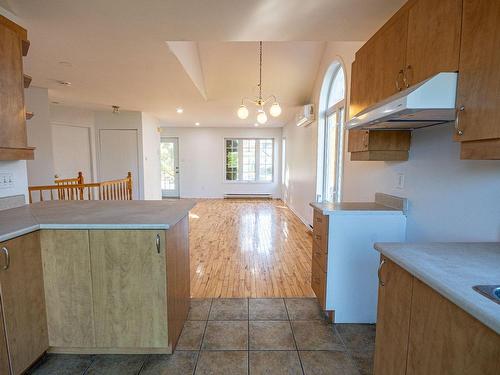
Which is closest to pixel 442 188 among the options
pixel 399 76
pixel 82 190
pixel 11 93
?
pixel 399 76

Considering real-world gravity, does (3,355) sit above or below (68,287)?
below

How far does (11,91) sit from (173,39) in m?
1.33

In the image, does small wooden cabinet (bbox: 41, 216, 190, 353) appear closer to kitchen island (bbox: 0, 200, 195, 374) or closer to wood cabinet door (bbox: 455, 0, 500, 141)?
kitchen island (bbox: 0, 200, 195, 374)

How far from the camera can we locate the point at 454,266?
3.47ft

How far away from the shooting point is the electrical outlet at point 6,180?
2012 millimetres

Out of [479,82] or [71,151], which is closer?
[479,82]

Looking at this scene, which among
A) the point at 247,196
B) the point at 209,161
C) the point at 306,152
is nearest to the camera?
the point at 306,152

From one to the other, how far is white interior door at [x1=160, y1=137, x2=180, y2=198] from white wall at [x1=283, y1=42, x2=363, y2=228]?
3888 mm

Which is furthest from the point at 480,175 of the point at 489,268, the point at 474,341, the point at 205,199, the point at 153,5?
the point at 205,199

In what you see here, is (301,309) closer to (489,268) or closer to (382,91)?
(489,268)

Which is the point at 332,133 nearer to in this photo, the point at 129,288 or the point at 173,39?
the point at 173,39

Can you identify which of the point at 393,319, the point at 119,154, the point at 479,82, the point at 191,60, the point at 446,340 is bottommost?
the point at 393,319

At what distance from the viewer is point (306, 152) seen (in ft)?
17.1

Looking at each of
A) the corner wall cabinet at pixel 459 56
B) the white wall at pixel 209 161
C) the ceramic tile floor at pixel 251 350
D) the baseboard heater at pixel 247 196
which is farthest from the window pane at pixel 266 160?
the corner wall cabinet at pixel 459 56
